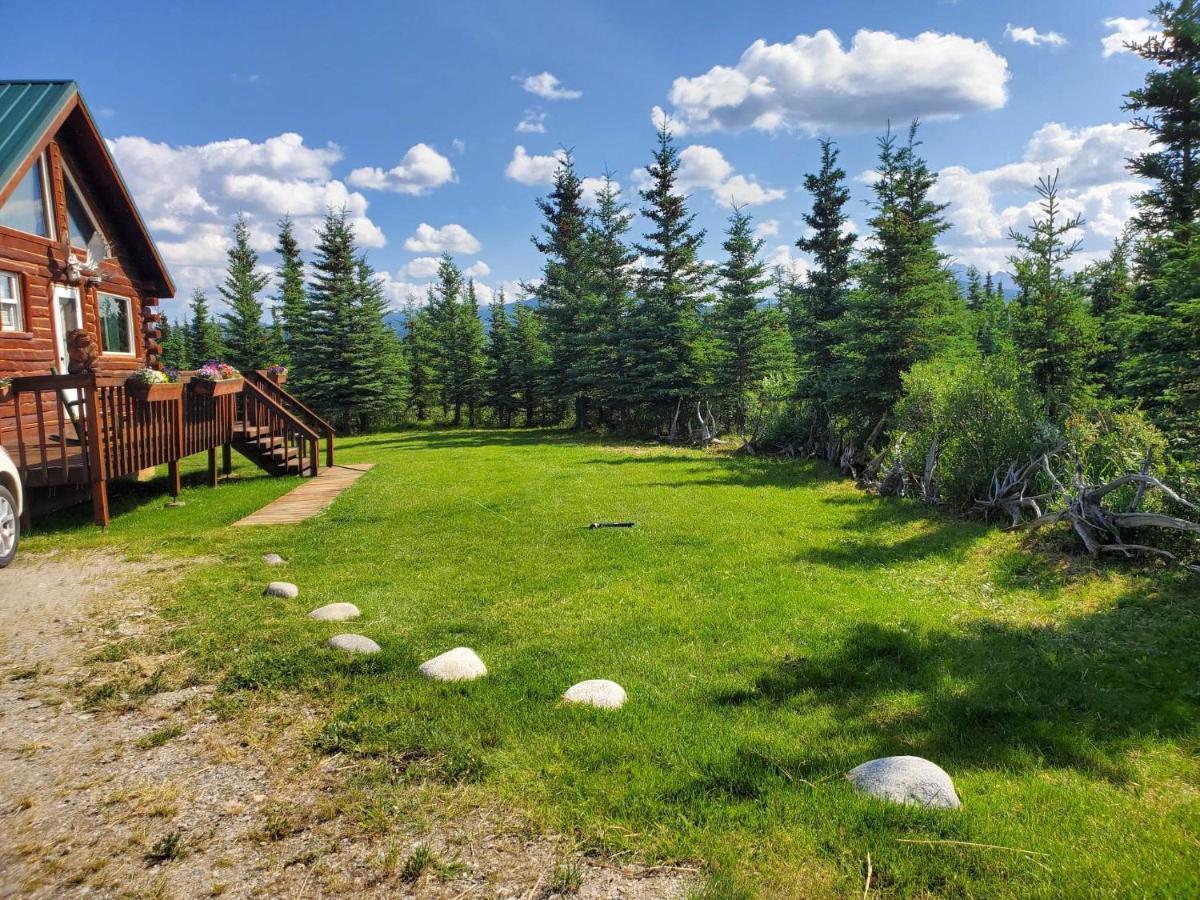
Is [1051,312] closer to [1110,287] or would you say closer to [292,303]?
[1110,287]

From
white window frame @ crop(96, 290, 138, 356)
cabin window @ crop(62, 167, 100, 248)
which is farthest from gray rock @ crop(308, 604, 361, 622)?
cabin window @ crop(62, 167, 100, 248)

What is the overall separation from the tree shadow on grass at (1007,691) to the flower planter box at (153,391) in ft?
28.7

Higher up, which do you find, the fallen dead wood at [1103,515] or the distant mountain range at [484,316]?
the distant mountain range at [484,316]

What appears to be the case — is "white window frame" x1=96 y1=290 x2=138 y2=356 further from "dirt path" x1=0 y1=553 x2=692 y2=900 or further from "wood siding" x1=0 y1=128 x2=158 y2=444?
"dirt path" x1=0 y1=553 x2=692 y2=900

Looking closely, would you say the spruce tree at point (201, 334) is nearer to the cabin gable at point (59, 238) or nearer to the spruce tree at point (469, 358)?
the spruce tree at point (469, 358)

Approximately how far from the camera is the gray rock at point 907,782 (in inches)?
107

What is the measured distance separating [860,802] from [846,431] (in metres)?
12.3

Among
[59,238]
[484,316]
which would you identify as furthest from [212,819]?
[484,316]

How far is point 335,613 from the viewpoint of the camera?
16.7 feet

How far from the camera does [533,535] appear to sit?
26.0ft

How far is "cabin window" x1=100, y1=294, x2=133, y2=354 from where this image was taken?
496 inches

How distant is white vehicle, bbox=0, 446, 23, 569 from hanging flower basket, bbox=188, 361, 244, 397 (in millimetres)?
3837

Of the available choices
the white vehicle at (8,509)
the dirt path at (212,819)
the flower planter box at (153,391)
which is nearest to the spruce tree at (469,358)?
the flower planter box at (153,391)

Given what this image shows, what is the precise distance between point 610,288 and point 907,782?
2188cm
